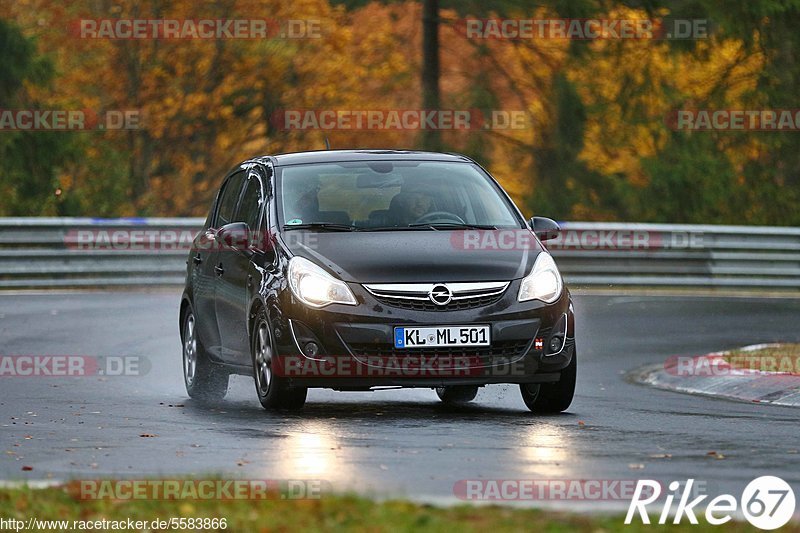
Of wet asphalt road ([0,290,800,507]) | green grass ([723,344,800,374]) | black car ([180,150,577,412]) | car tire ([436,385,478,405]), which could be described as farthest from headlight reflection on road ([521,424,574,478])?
green grass ([723,344,800,374])

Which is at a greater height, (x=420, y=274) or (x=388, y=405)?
(x=420, y=274)

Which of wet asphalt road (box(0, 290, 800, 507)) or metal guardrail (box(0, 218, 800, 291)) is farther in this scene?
metal guardrail (box(0, 218, 800, 291))

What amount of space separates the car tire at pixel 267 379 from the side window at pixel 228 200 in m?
1.81

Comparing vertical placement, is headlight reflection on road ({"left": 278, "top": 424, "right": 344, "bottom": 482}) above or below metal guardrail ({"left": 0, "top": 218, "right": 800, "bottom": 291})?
above

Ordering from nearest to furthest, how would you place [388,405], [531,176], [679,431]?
[679,431] → [388,405] → [531,176]

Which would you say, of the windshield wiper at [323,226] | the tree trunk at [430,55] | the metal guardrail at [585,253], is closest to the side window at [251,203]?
the windshield wiper at [323,226]

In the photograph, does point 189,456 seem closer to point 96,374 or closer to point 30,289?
point 96,374

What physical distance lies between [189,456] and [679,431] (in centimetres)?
305

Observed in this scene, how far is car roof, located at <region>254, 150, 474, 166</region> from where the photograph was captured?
43.2 ft

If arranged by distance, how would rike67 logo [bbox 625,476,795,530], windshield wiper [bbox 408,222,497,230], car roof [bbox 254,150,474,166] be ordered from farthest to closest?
car roof [bbox 254,150,474,166] → windshield wiper [bbox 408,222,497,230] → rike67 logo [bbox 625,476,795,530]

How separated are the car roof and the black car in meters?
0.02

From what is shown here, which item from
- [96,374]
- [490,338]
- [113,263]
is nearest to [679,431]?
[490,338]

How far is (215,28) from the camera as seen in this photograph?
4178cm

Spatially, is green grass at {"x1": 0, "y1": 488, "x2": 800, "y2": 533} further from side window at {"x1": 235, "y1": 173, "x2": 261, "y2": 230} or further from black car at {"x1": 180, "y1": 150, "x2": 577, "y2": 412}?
side window at {"x1": 235, "y1": 173, "x2": 261, "y2": 230}
